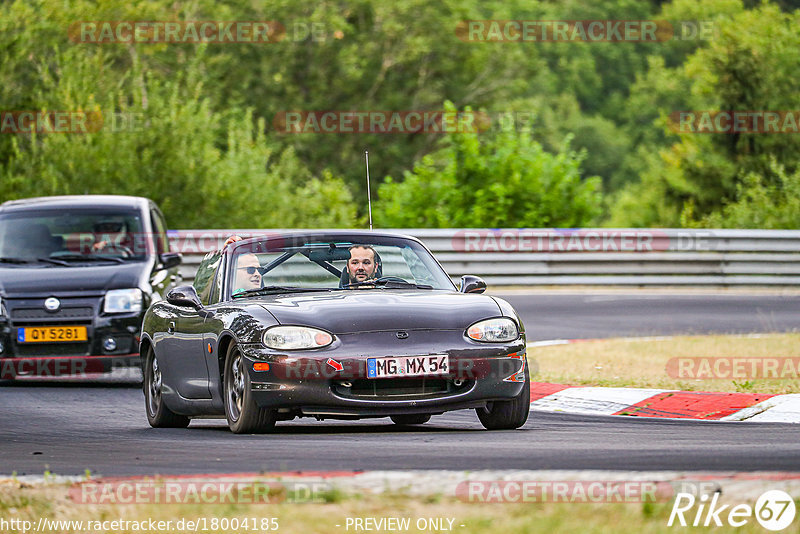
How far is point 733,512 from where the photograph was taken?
5555 mm

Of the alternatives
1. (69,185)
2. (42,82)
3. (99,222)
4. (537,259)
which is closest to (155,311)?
(99,222)

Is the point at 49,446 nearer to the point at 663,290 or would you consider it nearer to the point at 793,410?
the point at 793,410

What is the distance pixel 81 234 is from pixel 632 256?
36.9 ft

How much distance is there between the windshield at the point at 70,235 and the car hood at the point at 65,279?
33 cm

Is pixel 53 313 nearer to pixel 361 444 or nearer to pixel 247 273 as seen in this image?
pixel 247 273

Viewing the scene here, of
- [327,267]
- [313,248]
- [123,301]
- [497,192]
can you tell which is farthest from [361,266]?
[497,192]

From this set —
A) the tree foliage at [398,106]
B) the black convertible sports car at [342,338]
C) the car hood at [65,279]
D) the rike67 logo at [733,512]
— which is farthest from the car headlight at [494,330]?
the tree foliage at [398,106]

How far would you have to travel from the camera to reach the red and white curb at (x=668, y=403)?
10.4 metres

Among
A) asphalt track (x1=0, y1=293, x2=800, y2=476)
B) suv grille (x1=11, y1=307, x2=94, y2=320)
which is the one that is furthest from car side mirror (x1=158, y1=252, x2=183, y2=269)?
asphalt track (x1=0, y1=293, x2=800, y2=476)

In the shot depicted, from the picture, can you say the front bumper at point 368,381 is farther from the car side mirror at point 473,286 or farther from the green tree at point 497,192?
the green tree at point 497,192

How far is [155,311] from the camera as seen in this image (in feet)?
37.8

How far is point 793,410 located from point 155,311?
181 inches

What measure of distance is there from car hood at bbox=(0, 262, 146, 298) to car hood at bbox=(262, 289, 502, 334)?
5205mm

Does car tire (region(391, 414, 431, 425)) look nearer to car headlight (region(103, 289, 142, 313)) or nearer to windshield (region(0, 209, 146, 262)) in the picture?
car headlight (region(103, 289, 142, 313))
